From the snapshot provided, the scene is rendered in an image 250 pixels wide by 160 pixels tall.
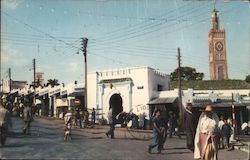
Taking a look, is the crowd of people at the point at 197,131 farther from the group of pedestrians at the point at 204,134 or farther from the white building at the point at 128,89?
the white building at the point at 128,89

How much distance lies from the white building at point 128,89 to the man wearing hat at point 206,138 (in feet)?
5.61

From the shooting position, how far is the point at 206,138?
29.5 feet

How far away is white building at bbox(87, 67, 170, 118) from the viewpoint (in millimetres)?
10625

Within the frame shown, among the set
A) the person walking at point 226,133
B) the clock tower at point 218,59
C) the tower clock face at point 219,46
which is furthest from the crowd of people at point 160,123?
the tower clock face at point 219,46

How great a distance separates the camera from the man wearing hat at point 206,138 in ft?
29.4

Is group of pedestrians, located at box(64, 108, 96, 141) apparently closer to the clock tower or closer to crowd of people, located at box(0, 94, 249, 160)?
crowd of people, located at box(0, 94, 249, 160)

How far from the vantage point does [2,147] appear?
8469 mm

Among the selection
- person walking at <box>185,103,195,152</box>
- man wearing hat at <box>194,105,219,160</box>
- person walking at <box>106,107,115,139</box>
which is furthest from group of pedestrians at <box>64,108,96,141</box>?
man wearing hat at <box>194,105,219,160</box>

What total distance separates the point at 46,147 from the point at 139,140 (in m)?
2.86

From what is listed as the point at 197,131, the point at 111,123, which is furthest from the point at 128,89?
the point at 197,131

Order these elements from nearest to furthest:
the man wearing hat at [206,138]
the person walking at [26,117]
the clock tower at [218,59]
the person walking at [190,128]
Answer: the man wearing hat at [206,138] < the person walking at [190,128] < the person walking at [26,117] < the clock tower at [218,59]

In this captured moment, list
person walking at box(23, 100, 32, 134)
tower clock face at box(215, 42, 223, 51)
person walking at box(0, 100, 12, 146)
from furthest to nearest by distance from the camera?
tower clock face at box(215, 42, 223, 51) < person walking at box(23, 100, 32, 134) < person walking at box(0, 100, 12, 146)

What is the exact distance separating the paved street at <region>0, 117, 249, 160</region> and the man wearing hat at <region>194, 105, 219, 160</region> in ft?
3.10

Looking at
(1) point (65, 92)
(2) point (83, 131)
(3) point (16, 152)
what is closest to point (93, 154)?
(3) point (16, 152)
